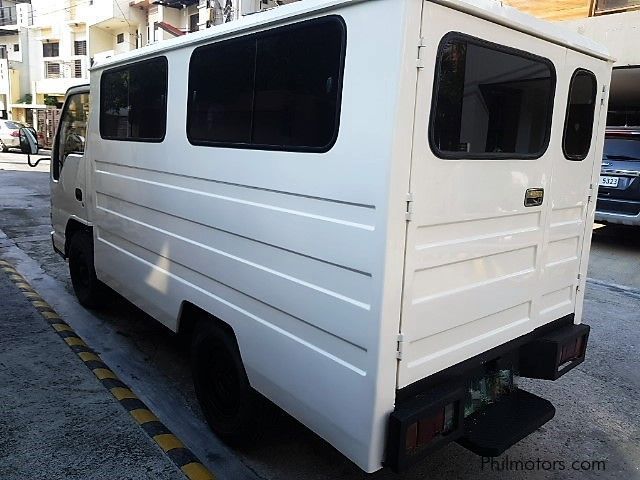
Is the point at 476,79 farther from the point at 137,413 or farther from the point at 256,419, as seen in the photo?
the point at 137,413

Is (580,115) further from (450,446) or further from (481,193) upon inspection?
(450,446)

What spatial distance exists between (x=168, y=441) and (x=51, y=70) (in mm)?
37264

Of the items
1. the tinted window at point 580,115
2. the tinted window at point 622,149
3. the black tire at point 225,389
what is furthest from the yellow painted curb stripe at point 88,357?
the tinted window at point 622,149

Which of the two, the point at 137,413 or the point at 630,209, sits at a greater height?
the point at 630,209

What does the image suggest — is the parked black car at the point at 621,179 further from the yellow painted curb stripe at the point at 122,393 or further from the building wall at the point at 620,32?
the yellow painted curb stripe at the point at 122,393

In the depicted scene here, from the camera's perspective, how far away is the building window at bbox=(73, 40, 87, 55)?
106 ft

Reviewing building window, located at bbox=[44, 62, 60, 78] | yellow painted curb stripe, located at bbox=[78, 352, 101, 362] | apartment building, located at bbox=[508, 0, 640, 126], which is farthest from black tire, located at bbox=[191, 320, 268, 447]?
building window, located at bbox=[44, 62, 60, 78]

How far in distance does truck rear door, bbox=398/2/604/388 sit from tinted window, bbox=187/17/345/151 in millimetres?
405

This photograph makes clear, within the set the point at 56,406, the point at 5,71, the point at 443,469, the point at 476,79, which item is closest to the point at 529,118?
the point at 476,79

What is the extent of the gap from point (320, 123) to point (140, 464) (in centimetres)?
198

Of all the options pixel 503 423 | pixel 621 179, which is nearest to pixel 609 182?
pixel 621 179

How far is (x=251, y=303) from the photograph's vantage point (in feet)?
8.89

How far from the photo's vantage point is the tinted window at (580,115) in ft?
9.50

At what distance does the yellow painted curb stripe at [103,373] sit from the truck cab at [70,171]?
4.59ft
